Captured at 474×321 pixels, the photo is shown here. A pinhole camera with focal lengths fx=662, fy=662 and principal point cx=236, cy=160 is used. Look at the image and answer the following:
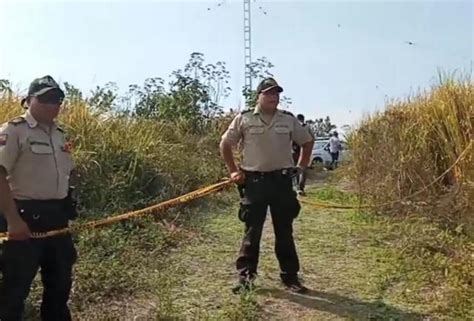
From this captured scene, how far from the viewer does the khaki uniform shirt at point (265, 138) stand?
5.23 metres

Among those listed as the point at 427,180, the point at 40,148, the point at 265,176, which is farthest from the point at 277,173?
the point at 427,180

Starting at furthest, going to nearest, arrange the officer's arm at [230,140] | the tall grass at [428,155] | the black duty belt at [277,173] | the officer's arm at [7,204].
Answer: the tall grass at [428,155]
the officer's arm at [230,140]
the black duty belt at [277,173]
the officer's arm at [7,204]

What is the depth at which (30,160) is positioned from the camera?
12.9 ft

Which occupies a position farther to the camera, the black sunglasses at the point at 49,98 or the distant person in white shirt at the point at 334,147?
the distant person in white shirt at the point at 334,147

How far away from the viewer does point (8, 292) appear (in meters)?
3.87

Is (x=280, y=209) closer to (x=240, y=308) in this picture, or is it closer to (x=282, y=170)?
(x=282, y=170)

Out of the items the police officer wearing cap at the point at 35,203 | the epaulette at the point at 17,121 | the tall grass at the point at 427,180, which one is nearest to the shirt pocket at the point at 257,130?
the police officer wearing cap at the point at 35,203

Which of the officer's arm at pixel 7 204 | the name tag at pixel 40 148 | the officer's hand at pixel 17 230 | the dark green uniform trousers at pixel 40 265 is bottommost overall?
the dark green uniform trousers at pixel 40 265

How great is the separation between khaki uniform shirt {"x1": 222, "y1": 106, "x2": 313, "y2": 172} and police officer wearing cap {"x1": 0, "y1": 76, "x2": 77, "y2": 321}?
1.64m

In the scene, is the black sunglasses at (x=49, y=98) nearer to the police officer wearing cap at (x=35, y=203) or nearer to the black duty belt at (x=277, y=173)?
the police officer wearing cap at (x=35, y=203)

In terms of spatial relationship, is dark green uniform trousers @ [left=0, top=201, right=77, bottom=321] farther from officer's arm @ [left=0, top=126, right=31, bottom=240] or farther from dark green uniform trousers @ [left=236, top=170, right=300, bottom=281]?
dark green uniform trousers @ [left=236, top=170, right=300, bottom=281]

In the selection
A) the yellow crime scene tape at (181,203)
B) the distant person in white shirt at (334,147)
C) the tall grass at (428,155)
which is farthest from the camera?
the distant person in white shirt at (334,147)

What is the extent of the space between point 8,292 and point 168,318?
1.23 meters

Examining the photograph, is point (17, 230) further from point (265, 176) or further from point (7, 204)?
point (265, 176)
